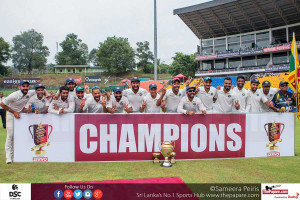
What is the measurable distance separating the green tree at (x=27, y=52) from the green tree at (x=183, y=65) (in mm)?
47679

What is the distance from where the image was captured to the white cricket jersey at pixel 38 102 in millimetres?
6773

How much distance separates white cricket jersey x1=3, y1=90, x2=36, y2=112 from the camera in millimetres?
6434

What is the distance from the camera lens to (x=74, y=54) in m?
92.9

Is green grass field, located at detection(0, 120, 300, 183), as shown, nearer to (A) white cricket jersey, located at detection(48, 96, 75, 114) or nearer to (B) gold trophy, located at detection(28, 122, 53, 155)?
(B) gold trophy, located at detection(28, 122, 53, 155)

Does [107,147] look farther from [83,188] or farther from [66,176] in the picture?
[83,188]

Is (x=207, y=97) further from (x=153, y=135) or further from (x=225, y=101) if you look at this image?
(x=153, y=135)

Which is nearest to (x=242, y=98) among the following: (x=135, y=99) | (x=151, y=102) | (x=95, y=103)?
(x=151, y=102)

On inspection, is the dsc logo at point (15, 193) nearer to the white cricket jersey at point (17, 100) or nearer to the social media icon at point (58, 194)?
the social media icon at point (58, 194)

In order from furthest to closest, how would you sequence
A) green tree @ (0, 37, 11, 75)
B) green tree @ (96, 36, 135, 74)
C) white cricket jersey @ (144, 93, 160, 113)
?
green tree @ (96, 36, 135, 74) → green tree @ (0, 37, 11, 75) → white cricket jersey @ (144, 93, 160, 113)

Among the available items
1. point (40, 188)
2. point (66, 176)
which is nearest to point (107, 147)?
point (66, 176)

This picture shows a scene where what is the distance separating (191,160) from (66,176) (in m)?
3.11

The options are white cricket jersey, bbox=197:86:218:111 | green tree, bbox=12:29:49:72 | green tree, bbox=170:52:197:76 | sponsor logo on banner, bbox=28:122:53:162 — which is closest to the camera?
sponsor logo on banner, bbox=28:122:53:162

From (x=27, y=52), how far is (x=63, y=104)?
87.2m

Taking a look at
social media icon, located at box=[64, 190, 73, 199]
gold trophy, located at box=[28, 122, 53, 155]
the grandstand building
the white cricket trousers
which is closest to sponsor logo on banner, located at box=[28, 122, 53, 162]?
gold trophy, located at box=[28, 122, 53, 155]
